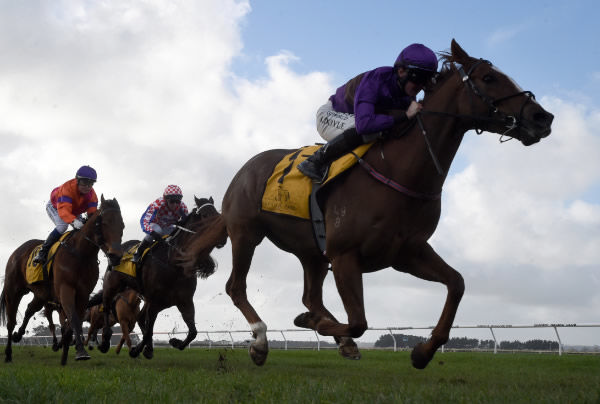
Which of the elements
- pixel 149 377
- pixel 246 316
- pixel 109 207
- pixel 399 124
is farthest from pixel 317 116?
pixel 109 207

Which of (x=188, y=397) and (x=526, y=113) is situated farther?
(x=526, y=113)

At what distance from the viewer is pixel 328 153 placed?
6.31 meters

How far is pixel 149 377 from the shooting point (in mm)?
6277

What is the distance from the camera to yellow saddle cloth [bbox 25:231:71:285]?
10690 millimetres

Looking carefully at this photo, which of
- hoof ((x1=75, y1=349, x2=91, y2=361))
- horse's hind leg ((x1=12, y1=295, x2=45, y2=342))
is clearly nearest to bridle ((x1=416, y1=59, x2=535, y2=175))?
hoof ((x1=75, y1=349, x2=91, y2=361))

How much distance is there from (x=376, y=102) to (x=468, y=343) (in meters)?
16.4

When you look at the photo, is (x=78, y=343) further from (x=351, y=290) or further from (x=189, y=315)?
(x=351, y=290)

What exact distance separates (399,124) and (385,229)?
952 mm

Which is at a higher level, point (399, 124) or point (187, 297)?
point (399, 124)

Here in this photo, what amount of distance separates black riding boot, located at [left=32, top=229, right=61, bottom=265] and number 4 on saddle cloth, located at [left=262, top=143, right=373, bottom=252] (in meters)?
5.39

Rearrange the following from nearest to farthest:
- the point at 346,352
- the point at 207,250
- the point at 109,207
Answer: the point at 346,352, the point at 207,250, the point at 109,207

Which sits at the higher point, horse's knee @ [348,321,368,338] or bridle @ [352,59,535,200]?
bridle @ [352,59,535,200]

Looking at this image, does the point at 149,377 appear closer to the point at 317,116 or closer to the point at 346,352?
the point at 346,352

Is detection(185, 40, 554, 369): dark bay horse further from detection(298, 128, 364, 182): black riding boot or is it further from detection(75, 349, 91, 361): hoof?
detection(75, 349, 91, 361): hoof
